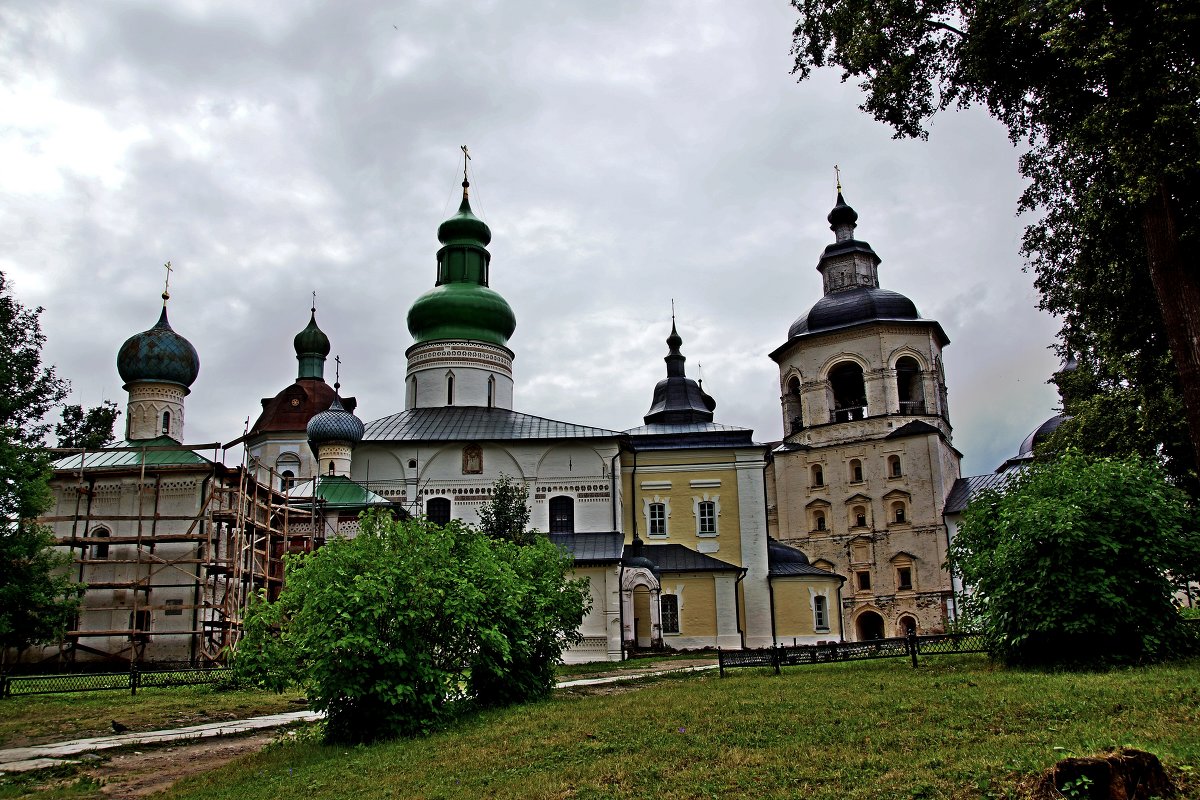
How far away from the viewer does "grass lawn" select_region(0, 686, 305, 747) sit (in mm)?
12289

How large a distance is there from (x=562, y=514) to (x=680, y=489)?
467 cm

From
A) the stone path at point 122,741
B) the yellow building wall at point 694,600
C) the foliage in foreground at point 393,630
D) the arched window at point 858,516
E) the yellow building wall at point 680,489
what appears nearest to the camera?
the stone path at point 122,741

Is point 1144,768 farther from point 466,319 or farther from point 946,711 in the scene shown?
point 466,319

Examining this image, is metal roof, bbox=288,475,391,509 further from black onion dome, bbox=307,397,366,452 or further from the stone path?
the stone path

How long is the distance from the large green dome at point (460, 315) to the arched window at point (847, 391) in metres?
14.5

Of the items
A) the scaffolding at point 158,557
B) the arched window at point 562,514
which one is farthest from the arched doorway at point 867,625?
the scaffolding at point 158,557

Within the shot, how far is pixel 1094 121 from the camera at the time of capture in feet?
35.9

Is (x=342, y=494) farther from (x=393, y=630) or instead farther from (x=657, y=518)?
(x=393, y=630)

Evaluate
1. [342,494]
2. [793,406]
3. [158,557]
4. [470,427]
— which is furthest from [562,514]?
[793,406]

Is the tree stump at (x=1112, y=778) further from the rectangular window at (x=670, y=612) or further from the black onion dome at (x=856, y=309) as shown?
the black onion dome at (x=856, y=309)

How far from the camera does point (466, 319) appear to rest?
3528 centimetres

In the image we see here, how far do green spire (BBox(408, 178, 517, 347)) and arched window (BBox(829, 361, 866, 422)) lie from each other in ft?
46.9

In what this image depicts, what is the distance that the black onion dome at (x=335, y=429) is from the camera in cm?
3083

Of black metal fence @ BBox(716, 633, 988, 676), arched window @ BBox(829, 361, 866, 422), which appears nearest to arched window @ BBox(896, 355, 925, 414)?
arched window @ BBox(829, 361, 866, 422)
